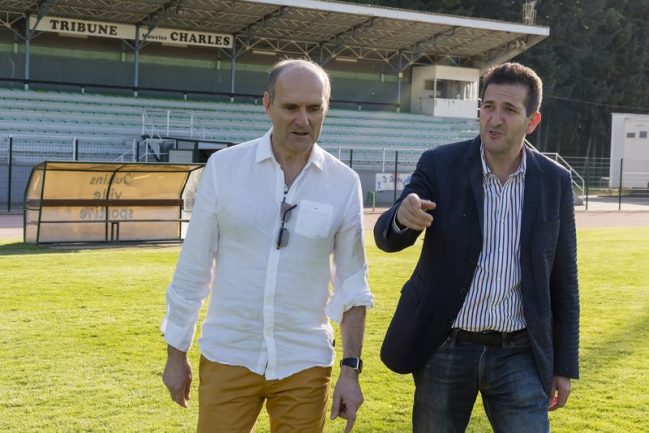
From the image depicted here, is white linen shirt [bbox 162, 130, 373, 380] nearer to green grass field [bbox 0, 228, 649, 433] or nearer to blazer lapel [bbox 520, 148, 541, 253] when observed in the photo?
blazer lapel [bbox 520, 148, 541, 253]

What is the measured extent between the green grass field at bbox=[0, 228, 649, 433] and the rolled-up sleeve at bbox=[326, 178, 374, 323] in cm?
283

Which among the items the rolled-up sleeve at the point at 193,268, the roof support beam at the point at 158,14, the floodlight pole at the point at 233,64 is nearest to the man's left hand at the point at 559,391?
the rolled-up sleeve at the point at 193,268

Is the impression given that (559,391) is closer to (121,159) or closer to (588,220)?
(588,220)

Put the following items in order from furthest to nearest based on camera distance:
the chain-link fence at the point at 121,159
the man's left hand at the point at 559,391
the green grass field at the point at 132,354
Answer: the chain-link fence at the point at 121,159 → the green grass field at the point at 132,354 → the man's left hand at the point at 559,391

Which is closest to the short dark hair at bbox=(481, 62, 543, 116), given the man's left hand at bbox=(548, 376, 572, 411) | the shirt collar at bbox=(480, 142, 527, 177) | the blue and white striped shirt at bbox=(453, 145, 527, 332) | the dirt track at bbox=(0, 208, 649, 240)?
the shirt collar at bbox=(480, 142, 527, 177)

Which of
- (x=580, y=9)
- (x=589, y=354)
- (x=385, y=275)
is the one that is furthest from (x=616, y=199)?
(x=589, y=354)

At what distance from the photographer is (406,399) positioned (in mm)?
7223

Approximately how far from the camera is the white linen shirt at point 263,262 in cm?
361

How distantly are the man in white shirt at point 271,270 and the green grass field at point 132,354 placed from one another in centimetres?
281

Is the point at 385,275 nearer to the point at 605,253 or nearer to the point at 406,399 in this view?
the point at 605,253

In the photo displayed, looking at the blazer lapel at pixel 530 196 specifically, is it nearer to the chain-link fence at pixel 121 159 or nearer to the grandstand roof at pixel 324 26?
the chain-link fence at pixel 121 159

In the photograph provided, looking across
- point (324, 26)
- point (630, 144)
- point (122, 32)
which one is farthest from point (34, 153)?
point (630, 144)

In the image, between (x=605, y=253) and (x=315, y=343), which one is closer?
(x=315, y=343)

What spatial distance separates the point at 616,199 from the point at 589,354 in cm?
3845
